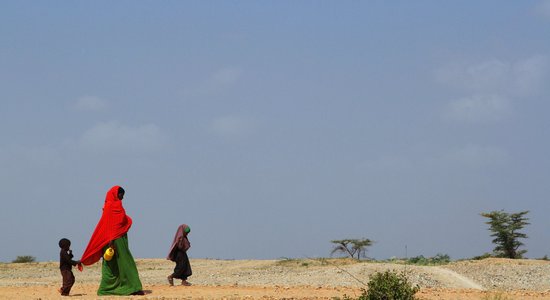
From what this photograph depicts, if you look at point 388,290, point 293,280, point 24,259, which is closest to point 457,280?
point 293,280

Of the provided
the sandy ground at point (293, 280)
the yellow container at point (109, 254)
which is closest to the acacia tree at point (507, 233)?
the sandy ground at point (293, 280)

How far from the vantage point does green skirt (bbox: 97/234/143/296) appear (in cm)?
1858

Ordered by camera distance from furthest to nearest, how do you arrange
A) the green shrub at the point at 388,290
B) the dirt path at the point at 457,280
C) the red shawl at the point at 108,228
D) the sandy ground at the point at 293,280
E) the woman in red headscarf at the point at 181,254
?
1. the dirt path at the point at 457,280
2. the woman in red headscarf at the point at 181,254
3. the sandy ground at the point at 293,280
4. the red shawl at the point at 108,228
5. the green shrub at the point at 388,290

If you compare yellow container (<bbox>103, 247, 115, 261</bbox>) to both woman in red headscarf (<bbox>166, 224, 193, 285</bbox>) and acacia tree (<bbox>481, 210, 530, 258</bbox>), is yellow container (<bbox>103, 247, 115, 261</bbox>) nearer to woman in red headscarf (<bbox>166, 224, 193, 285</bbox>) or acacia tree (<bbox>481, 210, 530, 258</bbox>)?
woman in red headscarf (<bbox>166, 224, 193, 285</bbox>)

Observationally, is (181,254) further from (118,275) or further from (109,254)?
(109,254)

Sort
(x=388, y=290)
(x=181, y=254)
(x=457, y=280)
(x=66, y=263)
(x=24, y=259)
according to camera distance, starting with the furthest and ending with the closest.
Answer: (x=24, y=259) → (x=457, y=280) → (x=181, y=254) → (x=66, y=263) → (x=388, y=290)

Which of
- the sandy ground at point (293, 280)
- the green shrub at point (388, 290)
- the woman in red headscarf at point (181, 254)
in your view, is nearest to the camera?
the green shrub at point (388, 290)

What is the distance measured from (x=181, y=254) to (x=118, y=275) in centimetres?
314

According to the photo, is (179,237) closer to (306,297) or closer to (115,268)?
(115,268)

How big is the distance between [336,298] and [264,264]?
67.1ft

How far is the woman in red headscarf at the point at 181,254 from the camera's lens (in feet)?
70.4

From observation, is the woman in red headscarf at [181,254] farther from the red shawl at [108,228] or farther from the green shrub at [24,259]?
the green shrub at [24,259]

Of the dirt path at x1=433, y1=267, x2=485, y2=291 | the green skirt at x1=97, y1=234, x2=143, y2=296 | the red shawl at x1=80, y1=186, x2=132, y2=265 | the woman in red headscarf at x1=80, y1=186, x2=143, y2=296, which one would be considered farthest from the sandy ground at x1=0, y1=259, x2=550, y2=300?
the red shawl at x1=80, y1=186, x2=132, y2=265

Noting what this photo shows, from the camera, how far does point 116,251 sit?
18578mm
